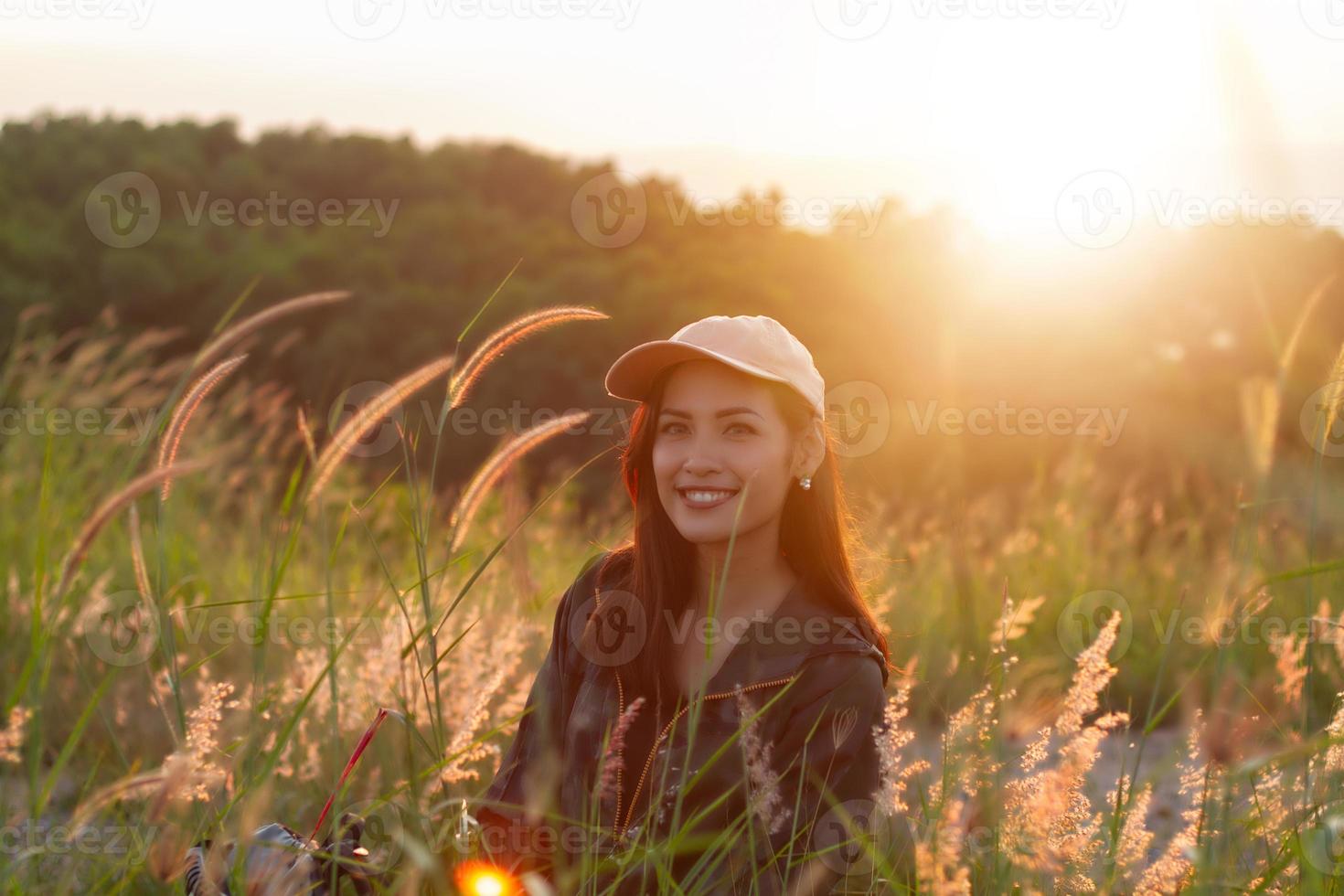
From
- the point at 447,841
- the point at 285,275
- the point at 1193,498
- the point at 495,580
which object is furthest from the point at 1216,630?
the point at 285,275

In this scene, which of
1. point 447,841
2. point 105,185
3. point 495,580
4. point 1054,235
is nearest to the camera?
point 447,841

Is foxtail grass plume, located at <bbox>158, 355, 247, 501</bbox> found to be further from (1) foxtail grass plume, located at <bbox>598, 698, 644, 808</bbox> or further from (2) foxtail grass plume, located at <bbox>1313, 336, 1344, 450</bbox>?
(2) foxtail grass plume, located at <bbox>1313, 336, 1344, 450</bbox>

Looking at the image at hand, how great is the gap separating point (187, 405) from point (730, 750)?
148 cm

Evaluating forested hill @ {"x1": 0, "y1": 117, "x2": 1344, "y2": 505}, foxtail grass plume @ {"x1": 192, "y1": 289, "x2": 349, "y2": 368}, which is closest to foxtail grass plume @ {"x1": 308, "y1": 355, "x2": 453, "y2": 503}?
foxtail grass plume @ {"x1": 192, "y1": 289, "x2": 349, "y2": 368}

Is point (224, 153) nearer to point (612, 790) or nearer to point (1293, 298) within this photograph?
point (1293, 298)

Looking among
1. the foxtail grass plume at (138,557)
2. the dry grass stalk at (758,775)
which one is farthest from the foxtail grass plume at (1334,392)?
the foxtail grass plume at (138,557)

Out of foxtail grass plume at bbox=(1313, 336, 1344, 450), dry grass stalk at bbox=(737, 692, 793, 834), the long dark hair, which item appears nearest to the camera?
foxtail grass plume at bbox=(1313, 336, 1344, 450)

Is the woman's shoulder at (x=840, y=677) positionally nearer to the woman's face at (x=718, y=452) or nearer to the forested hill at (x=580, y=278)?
the woman's face at (x=718, y=452)

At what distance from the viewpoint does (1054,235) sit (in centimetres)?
2031

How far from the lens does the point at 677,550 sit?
3082mm

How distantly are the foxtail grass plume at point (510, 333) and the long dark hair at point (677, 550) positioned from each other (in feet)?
2.85

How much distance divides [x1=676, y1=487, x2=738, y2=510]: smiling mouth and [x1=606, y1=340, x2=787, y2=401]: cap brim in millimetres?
287

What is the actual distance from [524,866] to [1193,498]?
51.2ft

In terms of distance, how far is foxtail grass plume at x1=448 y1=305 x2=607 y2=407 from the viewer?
1.92 m
